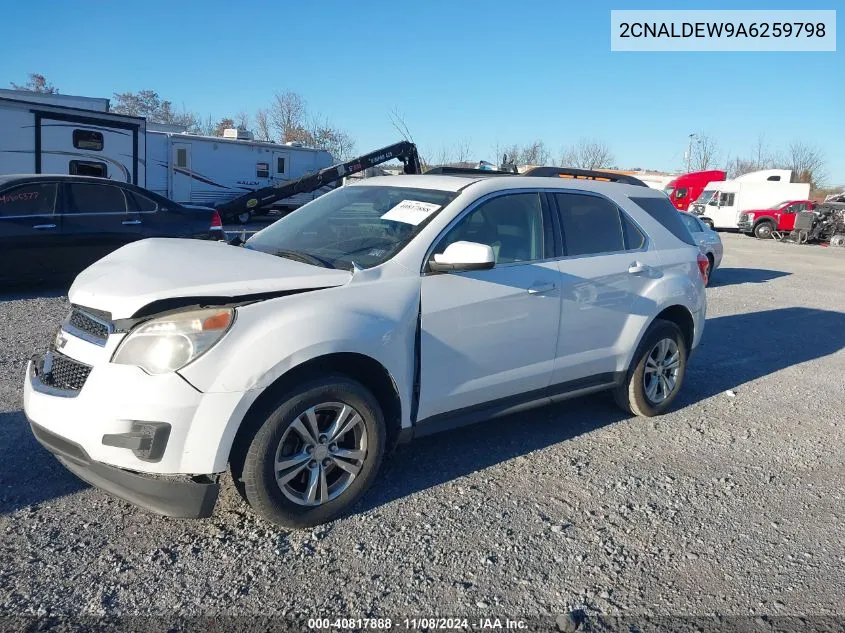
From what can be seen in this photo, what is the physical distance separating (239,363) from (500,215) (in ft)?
Result: 6.62

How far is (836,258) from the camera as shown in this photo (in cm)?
2392

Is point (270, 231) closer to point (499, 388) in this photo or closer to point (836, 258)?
point (499, 388)

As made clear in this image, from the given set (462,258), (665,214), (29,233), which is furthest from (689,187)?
(462,258)

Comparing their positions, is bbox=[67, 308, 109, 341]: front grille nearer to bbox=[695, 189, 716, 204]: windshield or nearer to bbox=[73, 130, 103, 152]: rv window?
bbox=[73, 130, 103, 152]: rv window

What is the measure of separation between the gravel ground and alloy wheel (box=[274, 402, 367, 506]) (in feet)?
0.69

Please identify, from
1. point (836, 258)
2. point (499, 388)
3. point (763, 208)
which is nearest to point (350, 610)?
point (499, 388)

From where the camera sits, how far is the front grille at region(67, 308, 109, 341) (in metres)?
3.39

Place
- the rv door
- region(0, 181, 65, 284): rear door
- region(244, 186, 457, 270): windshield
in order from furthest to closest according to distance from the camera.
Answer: the rv door, region(0, 181, 65, 284): rear door, region(244, 186, 457, 270): windshield

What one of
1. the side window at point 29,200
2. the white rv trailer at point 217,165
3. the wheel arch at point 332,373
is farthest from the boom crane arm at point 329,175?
the wheel arch at point 332,373

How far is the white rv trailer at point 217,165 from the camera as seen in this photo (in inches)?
883

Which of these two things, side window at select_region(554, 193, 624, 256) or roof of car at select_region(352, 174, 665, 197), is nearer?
roof of car at select_region(352, 174, 665, 197)


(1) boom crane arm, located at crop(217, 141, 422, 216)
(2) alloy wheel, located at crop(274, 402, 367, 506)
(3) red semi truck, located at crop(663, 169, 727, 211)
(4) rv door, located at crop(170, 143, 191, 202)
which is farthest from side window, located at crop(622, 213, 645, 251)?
(3) red semi truck, located at crop(663, 169, 727, 211)

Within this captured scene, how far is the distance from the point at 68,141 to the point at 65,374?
14.5 metres

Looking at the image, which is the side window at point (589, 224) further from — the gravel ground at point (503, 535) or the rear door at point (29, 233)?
the rear door at point (29, 233)
